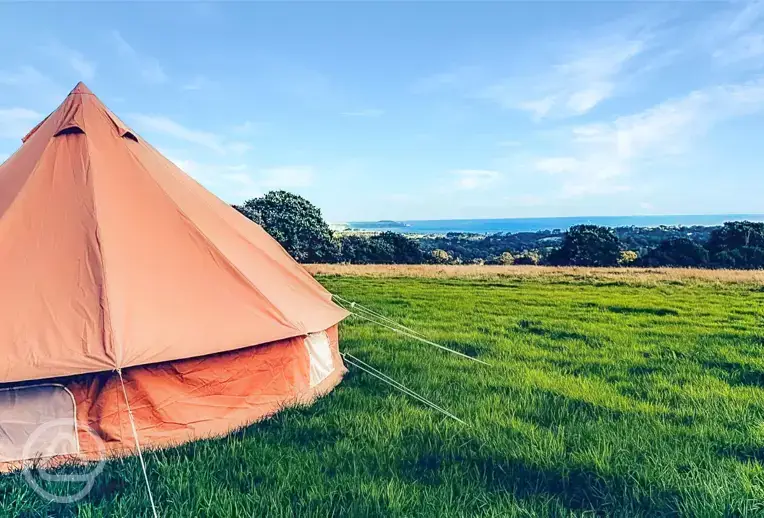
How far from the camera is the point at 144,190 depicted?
16.7ft

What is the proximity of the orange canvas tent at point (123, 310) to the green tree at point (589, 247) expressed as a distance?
37560mm

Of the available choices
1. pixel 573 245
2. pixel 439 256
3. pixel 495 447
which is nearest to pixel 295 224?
pixel 439 256

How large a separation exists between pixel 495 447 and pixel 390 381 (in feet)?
6.88

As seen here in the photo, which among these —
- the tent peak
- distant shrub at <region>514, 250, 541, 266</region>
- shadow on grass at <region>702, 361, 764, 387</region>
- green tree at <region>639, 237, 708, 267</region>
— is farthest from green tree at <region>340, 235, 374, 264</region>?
the tent peak

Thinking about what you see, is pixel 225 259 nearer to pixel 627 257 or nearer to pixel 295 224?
pixel 295 224

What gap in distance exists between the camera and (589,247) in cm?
3969

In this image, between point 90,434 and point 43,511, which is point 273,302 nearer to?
point 90,434

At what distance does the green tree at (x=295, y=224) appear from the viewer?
33.8 meters

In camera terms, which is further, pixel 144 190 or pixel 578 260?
pixel 578 260

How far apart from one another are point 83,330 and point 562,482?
12.6 ft

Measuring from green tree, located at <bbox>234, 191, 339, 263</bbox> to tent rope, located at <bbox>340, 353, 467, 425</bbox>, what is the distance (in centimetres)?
2662

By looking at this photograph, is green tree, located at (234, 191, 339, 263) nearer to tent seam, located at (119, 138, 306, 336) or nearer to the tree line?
the tree line

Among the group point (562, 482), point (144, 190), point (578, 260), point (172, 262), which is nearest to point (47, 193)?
point (144, 190)

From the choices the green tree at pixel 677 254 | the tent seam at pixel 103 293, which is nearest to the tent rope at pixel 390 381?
the tent seam at pixel 103 293
